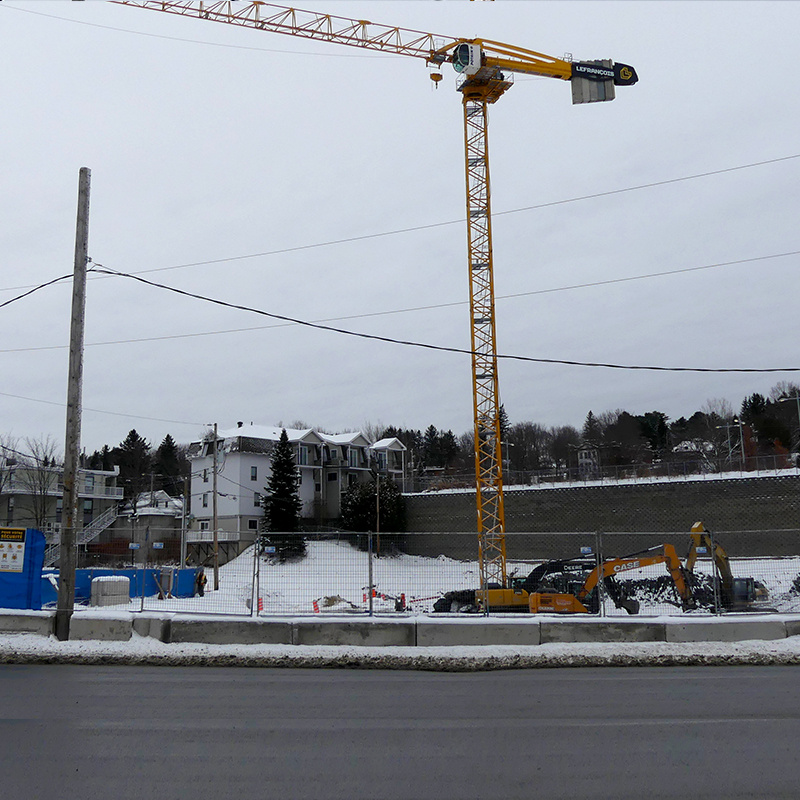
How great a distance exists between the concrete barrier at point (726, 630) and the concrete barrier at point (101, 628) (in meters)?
10.5

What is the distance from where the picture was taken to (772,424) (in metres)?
97.4

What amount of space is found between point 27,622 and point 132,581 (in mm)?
15209

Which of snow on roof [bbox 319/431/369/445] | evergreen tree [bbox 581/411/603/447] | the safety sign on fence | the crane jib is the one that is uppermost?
the crane jib

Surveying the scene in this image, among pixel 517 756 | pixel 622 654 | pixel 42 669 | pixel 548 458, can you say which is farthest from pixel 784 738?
pixel 548 458

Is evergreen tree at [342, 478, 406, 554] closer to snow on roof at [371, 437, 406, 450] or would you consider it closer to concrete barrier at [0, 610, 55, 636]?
snow on roof at [371, 437, 406, 450]

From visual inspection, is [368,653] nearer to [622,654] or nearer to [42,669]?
[622,654]

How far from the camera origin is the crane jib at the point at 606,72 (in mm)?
46875

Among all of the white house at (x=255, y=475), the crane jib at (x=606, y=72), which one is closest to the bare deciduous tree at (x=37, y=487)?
the white house at (x=255, y=475)

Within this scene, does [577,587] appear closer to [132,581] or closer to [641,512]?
[132,581]

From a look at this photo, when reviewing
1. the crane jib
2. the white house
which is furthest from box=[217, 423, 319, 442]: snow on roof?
the crane jib

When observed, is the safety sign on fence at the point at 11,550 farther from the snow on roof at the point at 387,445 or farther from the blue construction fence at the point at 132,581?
the snow on roof at the point at 387,445

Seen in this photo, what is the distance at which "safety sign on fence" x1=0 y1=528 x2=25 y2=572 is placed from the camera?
54.3ft

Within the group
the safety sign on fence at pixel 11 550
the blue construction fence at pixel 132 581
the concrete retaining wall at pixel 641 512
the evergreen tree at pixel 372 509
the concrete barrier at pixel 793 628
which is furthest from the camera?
the evergreen tree at pixel 372 509

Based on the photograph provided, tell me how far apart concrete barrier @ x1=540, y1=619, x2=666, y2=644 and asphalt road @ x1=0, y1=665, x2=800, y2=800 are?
102 inches
